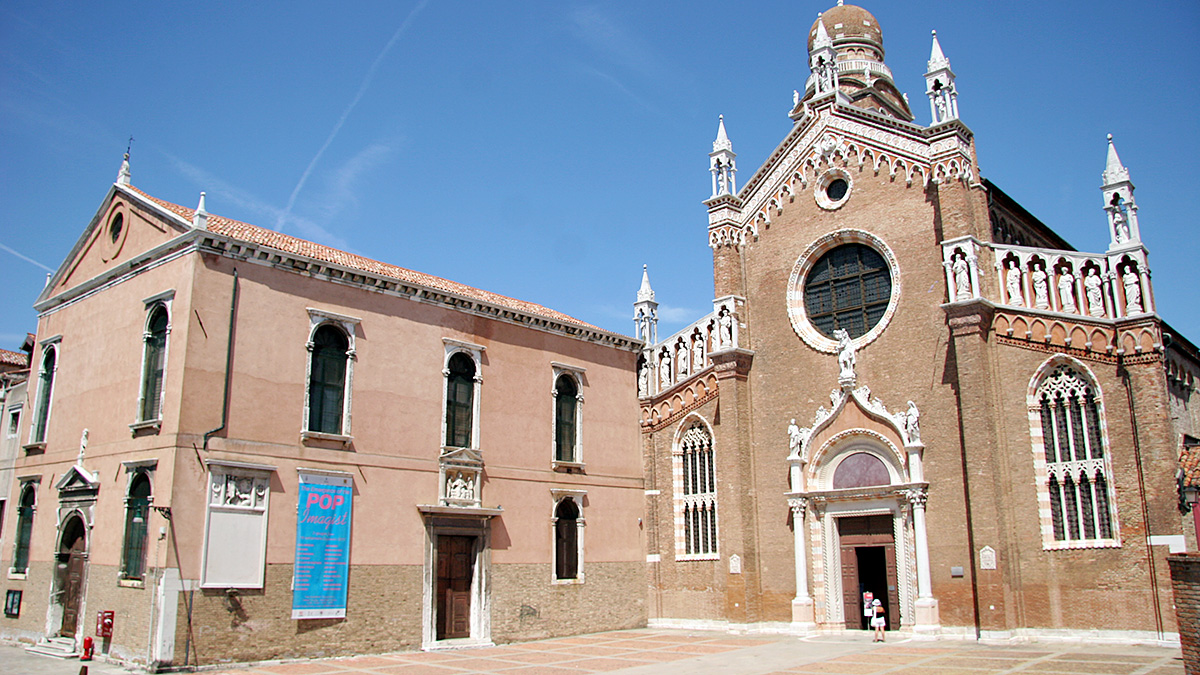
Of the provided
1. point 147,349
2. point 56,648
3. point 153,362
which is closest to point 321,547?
point 153,362

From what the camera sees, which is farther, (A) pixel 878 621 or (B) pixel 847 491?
(B) pixel 847 491

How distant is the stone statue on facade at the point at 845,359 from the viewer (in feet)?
76.1

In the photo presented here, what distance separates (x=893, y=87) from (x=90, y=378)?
27.8 metres

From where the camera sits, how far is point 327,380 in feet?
67.5

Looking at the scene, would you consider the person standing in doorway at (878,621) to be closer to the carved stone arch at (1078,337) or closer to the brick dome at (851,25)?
the carved stone arch at (1078,337)

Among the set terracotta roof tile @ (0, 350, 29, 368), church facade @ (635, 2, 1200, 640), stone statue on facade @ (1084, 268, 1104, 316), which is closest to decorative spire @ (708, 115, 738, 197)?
church facade @ (635, 2, 1200, 640)

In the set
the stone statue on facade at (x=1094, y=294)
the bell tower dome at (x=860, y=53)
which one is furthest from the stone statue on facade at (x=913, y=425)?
the bell tower dome at (x=860, y=53)

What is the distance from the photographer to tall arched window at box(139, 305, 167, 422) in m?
19.1

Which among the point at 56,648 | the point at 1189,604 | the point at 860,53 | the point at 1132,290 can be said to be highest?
the point at 860,53

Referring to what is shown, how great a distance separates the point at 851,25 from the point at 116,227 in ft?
83.9

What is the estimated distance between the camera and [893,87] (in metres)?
33.0

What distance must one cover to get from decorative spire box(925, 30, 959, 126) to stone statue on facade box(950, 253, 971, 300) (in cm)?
381

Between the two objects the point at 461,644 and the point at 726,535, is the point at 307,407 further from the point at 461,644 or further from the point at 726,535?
the point at 726,535

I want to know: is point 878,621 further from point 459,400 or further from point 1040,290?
point 459,400
